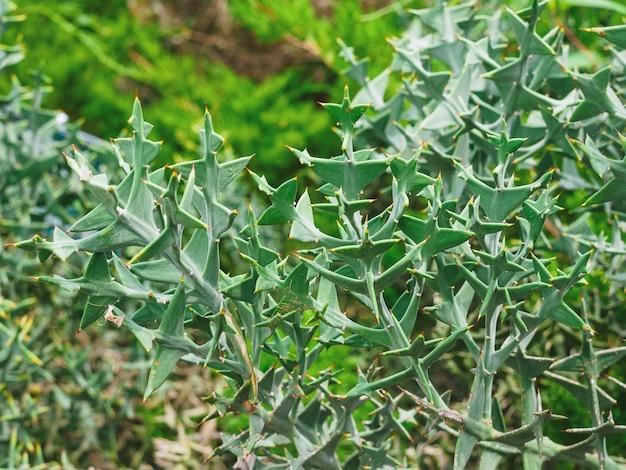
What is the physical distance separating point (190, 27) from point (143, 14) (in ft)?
0.37

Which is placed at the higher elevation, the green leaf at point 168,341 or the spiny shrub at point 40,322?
the green leaf at point 168,341

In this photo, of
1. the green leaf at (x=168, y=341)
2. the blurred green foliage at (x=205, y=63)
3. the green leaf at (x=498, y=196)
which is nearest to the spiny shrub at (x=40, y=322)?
the blurred green foliage at (x=205, y=63)

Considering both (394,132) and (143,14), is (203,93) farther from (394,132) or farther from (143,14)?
(394,132)

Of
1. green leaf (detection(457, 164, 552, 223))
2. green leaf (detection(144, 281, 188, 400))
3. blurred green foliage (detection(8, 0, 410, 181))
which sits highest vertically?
green leaf (detection(457, 164, 552, 223))

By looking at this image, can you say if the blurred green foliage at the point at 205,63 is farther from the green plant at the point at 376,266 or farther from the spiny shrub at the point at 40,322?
the green plant at the point at 376,266

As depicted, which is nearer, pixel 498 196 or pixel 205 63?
pixel 498 196

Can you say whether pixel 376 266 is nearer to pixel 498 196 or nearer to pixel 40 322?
pixel 498 196

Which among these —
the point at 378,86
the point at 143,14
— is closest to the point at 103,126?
the point at 143,14

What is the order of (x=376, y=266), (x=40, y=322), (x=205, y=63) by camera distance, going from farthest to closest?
(x=205, y=63), (x=40, y=322), (x=376, y=266)

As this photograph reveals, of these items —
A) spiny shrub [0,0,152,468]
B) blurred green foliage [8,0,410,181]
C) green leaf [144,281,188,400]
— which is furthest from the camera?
blurred green foliage [8,0,410,181]

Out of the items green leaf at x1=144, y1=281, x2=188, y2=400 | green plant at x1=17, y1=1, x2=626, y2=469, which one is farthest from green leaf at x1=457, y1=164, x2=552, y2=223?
green leaf at x1=144, y1=281, x2=188, y2=400

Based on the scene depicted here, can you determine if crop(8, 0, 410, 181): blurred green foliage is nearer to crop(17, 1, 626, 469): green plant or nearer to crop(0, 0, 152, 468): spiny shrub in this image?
crop(0, 0, 152, 468): spiny shrub

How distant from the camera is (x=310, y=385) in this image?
386mm

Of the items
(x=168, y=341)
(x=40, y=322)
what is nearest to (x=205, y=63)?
(x=40, y=322)
